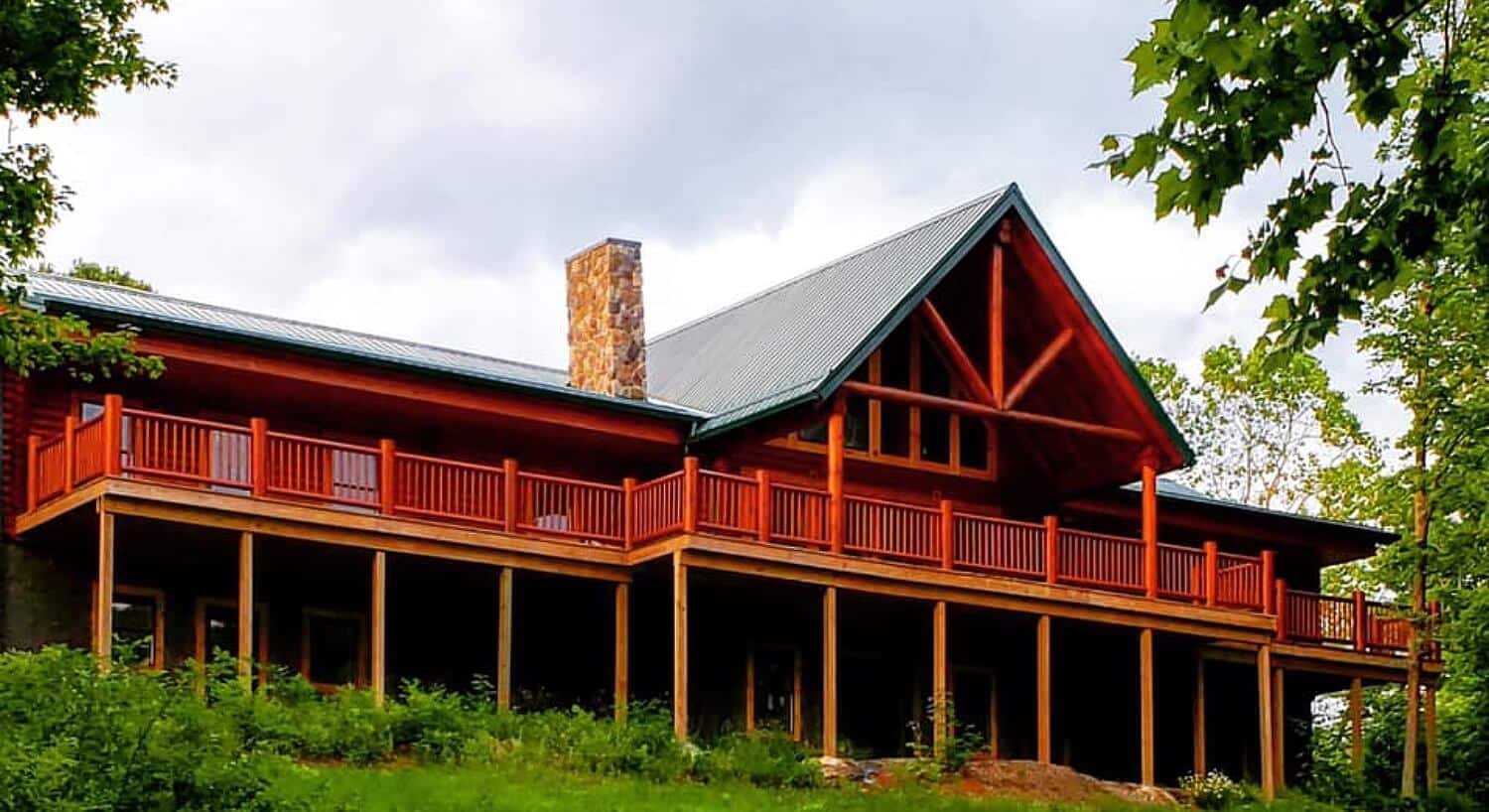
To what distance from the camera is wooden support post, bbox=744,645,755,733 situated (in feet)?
102

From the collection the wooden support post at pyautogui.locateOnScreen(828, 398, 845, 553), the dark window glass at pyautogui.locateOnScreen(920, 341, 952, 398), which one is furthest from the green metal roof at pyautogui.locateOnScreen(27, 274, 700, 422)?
the dark window glass at pyautogui.locateOnScreen(920, 341, 952, 398)

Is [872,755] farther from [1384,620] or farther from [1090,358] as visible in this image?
[1384,620]

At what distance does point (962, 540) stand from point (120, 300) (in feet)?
35.2

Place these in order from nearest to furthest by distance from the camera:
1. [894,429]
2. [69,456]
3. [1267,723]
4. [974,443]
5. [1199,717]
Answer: [69,456]
[1267,723]
[894,429]
[1199,717]
[974,443]

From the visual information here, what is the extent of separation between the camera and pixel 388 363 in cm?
2798

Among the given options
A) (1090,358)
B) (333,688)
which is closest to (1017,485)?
(1090,358)

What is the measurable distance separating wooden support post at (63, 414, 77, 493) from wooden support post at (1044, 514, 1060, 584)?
1211cm

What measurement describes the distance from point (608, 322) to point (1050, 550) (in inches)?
261

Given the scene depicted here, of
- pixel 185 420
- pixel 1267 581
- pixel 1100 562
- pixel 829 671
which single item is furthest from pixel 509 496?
pixel 1267 581

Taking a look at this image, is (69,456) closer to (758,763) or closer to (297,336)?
(297,336)

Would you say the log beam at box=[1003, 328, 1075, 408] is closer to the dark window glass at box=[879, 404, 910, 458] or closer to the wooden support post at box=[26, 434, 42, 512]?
the dark window glass at box=[879, 404, 910, 458]

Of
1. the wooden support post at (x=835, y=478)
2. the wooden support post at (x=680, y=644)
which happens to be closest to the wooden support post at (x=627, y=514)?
the wooden support post at (x=680, y=644)

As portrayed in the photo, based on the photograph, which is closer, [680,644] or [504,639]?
[504,639]

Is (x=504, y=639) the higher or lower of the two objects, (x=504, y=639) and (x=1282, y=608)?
the lower
